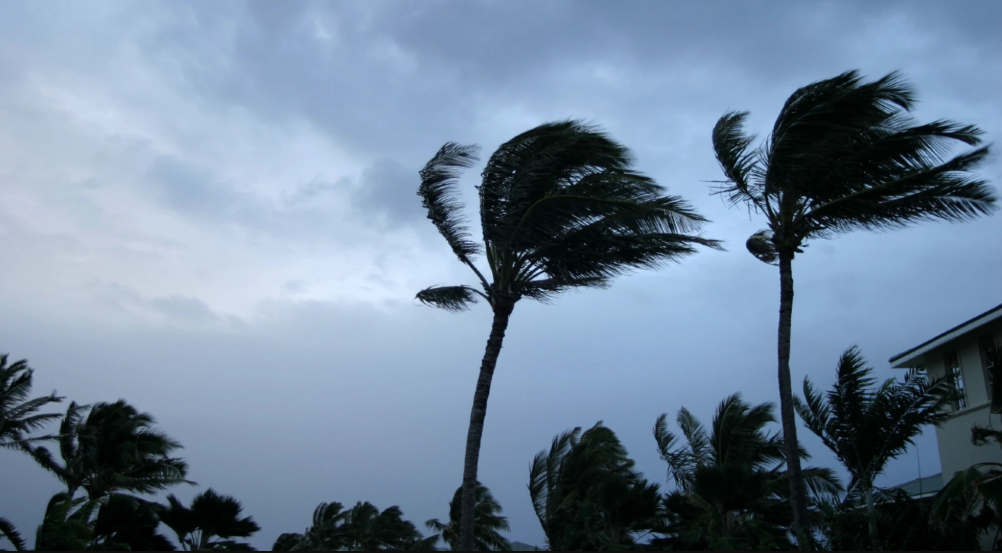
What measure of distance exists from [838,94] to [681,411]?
13.3 m

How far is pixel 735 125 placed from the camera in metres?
15.8

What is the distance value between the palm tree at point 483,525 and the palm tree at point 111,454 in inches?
396

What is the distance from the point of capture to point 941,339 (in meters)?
18.6

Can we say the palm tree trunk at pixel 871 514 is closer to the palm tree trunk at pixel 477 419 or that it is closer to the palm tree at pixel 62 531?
the palm tree trunk at pixel 477 419


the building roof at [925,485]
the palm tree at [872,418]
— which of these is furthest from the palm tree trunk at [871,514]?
the building roof at [925,485]

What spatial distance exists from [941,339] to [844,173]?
21.6 ft

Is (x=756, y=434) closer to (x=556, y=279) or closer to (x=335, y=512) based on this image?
(x=556, y=279)

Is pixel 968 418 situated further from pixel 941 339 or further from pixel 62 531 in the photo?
pixel 62 531

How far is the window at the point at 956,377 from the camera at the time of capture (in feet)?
59.6

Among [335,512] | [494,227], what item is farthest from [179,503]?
[335,512]

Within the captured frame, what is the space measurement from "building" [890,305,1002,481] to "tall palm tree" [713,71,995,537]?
13.0ft

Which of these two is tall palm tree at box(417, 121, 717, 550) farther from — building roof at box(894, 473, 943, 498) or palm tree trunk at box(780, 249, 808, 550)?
building roof at box(894, 473, 943, 498)

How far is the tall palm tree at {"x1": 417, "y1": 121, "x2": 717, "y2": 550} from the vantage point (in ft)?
48.0

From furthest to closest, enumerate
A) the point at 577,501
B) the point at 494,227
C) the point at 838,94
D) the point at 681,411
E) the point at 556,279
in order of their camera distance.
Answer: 1. the point at 681,411
2. the point at 577,501
3. the point at 556,279
4. the point at 494,227
5. the point at 838,94
